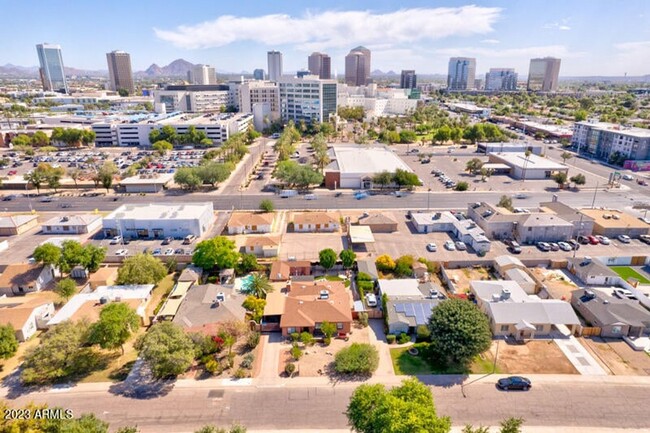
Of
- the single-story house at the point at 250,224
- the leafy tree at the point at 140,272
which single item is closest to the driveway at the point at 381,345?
the leafy tree at the point at 140,272

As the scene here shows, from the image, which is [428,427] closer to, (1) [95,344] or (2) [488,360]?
(2) [488,360]

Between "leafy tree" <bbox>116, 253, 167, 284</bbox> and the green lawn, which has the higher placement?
"leafy tree" <bbox>116, 253, 167, 284</bbox>

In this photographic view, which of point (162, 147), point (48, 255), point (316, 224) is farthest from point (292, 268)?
point (162, 147)

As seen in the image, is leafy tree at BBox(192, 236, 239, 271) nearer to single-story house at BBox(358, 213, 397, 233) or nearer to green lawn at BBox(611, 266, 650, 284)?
single-story house at BBox(358, 213, 397, 233)

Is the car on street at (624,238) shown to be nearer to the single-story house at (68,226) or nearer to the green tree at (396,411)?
the green tree at (396,411)

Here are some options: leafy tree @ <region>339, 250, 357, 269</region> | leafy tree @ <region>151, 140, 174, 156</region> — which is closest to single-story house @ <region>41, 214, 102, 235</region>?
leafy tree @ <region>339, 250, 357, 269</region>

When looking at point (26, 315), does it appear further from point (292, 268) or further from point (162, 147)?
point (162, 147)
